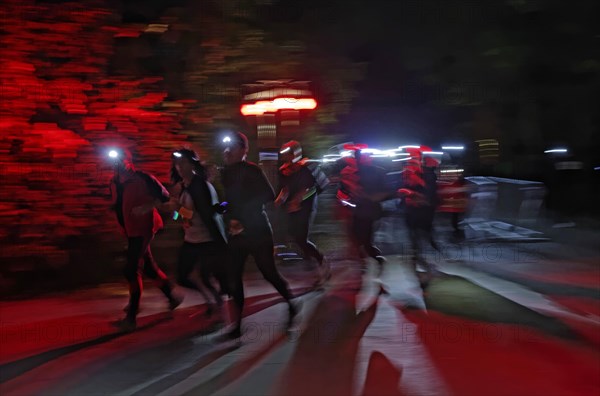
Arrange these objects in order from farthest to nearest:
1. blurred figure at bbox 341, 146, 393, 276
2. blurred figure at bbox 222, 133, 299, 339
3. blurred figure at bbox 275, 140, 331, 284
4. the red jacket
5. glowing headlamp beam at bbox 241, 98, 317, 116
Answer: glowing headlamp beam at bbox 241, 98, 317, 116, blurred figure at bbox 341, 146, 393, 276, blurred figure at bbox 275, 140, 331, 284, the red jacket, blurred figure at bbox 222, 133, 299, 339

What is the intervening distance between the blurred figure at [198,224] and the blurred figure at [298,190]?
1.18 m

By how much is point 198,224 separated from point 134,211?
1.91 feet

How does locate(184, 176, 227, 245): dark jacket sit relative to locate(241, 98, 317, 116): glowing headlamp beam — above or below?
below

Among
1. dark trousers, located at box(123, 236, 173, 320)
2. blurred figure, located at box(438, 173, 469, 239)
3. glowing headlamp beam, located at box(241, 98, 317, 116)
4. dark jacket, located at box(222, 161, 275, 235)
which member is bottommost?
dark trousers, located at box(123, 236, 173, 320)

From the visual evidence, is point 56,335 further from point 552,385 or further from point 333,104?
point 333,104

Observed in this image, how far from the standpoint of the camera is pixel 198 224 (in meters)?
6.38

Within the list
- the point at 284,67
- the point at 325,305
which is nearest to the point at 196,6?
the point at 284,67

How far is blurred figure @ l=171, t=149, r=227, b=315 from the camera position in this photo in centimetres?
633

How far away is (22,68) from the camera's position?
731 centimetres

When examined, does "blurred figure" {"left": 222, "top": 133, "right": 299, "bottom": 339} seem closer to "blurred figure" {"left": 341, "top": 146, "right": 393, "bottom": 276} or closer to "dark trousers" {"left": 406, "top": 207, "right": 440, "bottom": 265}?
"blurred figure" {"left": 341, "top": 146, "right": 393, "bottom": 276}

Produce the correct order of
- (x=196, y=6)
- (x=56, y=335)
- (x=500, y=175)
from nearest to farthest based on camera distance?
1. (x=56, y=335)
2. (x=196, y=6)
3. (x=500, y=175)

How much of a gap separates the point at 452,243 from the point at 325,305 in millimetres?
5159

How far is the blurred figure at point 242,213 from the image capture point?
19.6 ft

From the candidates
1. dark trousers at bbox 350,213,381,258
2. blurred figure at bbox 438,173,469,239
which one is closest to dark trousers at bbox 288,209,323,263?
dark trousers at bbox 350,213,381,258
